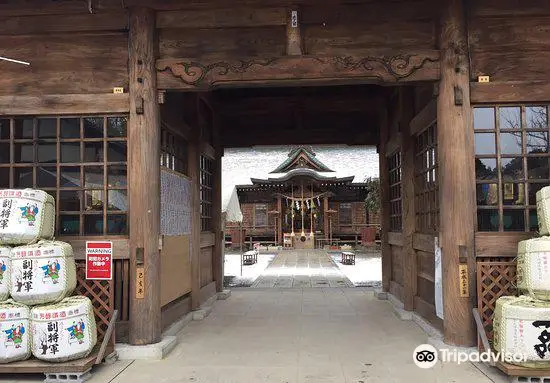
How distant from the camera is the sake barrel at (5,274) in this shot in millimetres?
5211

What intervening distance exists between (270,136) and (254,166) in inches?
928

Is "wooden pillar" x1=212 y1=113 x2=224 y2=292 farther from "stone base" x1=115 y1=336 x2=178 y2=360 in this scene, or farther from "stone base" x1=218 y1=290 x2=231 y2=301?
"stone base" x1=115 y1=336 x2=178 y2=360

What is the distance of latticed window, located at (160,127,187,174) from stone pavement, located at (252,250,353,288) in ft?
18.3

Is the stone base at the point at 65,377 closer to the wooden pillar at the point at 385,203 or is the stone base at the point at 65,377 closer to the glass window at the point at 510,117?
the glass window at the point at 510,117

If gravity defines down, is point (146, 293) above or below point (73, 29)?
below

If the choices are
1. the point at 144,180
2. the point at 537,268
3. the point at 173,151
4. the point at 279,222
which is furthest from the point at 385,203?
the point at 279,222

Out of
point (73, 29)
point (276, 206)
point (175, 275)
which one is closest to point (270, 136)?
point (175, 275)

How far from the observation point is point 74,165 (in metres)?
6.34

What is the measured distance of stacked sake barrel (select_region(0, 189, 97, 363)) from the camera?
505 centimetres

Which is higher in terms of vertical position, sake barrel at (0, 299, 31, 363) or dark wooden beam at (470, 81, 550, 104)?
dark wooden beam at (470, 81, 550, 104)

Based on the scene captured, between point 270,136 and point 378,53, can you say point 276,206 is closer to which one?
point 270,136

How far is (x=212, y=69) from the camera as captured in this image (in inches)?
244

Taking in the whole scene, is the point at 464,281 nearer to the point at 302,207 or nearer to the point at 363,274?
the point at 363,274

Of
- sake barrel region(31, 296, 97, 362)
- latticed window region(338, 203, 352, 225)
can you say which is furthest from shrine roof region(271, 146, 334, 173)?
sake barrel region(31, 296, 97, 362)
